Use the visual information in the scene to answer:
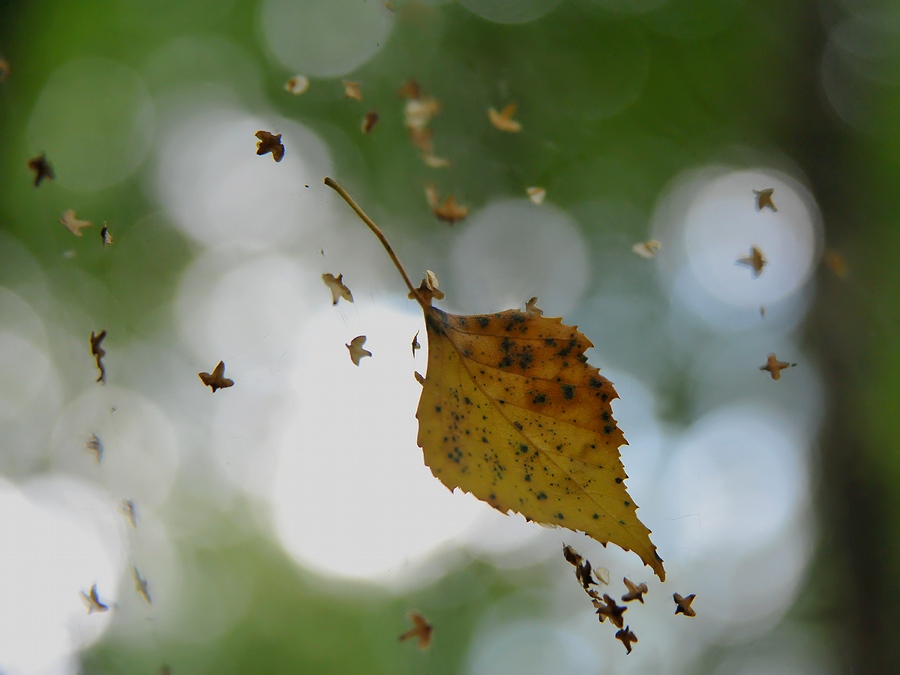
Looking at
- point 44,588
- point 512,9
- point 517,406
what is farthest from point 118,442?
point 512,9

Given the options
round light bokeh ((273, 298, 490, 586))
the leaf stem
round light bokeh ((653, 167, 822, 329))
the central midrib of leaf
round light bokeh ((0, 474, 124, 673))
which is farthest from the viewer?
round light bokeh ((653, 167, 822, 329))

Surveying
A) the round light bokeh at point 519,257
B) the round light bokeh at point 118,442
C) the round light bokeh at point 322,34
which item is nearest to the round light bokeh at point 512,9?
the round light bokeh at point 322,34

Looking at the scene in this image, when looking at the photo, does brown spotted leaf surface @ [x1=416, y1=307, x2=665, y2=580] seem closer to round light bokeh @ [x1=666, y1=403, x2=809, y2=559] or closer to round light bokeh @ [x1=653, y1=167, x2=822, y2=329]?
round light bokeh @ [x1=666, y1=403, x2=809, y2=559]

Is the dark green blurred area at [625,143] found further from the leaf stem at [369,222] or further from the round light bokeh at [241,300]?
the leaf stem at [369,222]

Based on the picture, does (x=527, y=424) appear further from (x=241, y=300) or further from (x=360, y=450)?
(x=241, y=300)

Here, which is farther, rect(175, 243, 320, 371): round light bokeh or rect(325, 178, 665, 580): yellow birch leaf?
rect(175, 243, 320, 371): round light bokeh

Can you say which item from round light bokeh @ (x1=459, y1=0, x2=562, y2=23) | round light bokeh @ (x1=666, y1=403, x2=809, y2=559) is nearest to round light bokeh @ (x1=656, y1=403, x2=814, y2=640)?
round light bokeh @ (x1=666, y1=403, x2=809, y2=559)

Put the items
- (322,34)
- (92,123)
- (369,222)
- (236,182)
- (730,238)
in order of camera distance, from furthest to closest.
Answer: (322,34) < (92,123) < (730,238) < (236,182) < (369,222)

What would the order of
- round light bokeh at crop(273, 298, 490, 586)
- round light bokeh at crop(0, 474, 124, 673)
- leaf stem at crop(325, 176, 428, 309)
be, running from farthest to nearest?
round light bokeh at crop(0, 474, 124, 673) → round light bokeh at crop(273, 298, 490, 586) → leaf stem at crop(325, 176, 428, 309)
